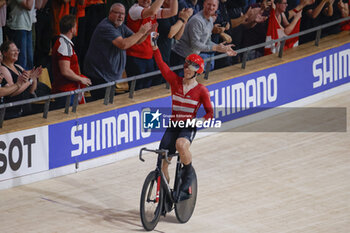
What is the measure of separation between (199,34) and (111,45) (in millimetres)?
1528

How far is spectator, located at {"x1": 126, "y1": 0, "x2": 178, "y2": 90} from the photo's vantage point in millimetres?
11406

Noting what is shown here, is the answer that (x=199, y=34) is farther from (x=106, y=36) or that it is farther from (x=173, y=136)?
(x=173, y=136)

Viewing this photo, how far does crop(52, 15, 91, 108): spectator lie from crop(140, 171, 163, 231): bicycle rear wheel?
2477 millimetres

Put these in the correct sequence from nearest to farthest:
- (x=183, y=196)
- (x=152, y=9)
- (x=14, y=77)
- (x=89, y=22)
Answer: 1. (x=183, y=196)
2. (x=14, y=77)
3. (x=152, y=9)
4. (x=89, y=22)

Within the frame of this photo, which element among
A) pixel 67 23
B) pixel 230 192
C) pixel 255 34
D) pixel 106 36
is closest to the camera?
pixel 230 192

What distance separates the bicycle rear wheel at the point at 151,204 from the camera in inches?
339

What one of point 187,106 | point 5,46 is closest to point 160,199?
point 187,106

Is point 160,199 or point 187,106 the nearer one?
point 160,199

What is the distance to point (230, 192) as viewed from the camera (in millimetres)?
10031

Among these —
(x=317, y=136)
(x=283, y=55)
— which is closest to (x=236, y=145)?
(x=317, y=136)

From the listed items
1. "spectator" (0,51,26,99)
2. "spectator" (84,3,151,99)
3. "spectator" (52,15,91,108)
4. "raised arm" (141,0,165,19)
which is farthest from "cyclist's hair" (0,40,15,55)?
"raised arm" (141,0,165,19)

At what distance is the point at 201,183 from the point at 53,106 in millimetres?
2312

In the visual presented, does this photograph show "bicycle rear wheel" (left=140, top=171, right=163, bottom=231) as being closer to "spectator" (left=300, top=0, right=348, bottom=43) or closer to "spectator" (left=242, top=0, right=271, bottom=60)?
"spectator" (left=242, top=0, right=271, bottom=60)

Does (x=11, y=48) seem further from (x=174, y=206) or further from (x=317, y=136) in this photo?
(x=317, y=136)
